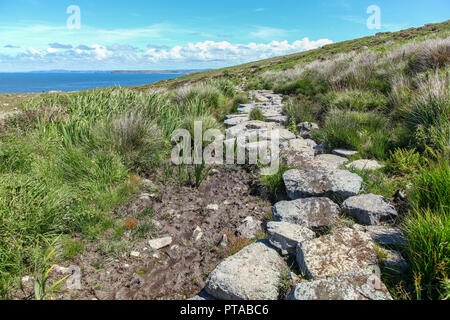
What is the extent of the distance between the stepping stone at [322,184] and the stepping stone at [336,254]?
2.63 feet

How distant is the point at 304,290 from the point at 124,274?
1573 millimetres

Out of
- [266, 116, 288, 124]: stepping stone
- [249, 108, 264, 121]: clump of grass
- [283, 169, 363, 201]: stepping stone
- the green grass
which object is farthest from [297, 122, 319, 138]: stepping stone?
[283, 169, 363, 201]: stepping stone

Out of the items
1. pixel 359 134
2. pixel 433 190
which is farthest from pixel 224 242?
pixel 359 134

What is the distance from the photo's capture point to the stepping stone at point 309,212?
2508 mm

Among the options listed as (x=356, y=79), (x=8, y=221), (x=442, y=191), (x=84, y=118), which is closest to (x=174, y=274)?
(x=8, y=221)

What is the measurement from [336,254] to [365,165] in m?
1.94

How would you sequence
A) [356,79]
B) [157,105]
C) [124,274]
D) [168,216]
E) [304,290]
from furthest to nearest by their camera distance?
1. [356,79]
2. [157,105]
3. [168,216]
4. [124,274]
5. [304,290]

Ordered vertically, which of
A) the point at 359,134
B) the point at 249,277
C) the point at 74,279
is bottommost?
the point at 74,279

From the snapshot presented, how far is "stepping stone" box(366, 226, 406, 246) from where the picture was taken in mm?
2105

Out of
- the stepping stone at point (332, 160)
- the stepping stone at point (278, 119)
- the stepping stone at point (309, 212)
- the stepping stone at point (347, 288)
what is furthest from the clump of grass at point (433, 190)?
the stepping stone at point (278, 119)

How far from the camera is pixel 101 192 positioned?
3357 mm

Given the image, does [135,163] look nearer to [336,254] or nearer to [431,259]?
[336,254]

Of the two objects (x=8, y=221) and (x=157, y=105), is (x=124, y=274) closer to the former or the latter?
(x=8, y=221)

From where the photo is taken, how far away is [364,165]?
3.49 metres
